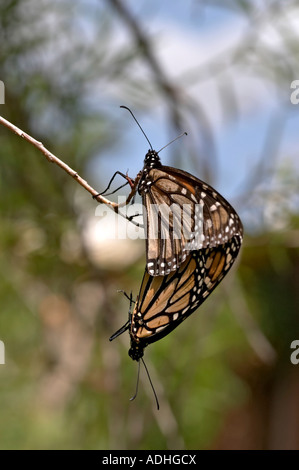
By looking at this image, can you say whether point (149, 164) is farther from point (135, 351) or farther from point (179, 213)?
point (135, 351)

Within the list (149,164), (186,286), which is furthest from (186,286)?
(149,164)

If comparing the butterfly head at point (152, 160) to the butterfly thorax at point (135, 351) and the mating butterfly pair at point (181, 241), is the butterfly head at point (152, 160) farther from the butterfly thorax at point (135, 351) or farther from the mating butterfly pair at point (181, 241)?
the butterfly thorax at point (135, 351)

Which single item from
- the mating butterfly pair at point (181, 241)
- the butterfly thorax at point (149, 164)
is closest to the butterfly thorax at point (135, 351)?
the mating butterfly pair at point (181, 241)

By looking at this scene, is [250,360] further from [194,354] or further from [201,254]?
[201,254]

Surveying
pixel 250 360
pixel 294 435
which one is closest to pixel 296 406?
pixel 294 435

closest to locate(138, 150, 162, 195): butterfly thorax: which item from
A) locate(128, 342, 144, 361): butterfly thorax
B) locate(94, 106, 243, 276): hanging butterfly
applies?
locate(94, 106, 243, 276): hanging butterfly

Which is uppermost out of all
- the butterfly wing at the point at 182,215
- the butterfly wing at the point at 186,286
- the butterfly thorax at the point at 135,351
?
the butterfly wing at the point at 182,215

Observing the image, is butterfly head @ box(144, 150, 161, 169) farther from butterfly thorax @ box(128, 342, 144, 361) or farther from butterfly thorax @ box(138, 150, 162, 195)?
butterfly thorax @ box(128, 342, 144, 361)
